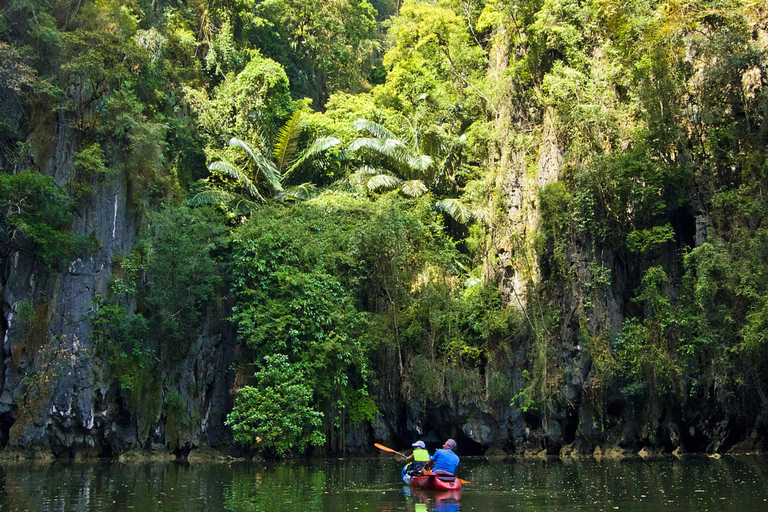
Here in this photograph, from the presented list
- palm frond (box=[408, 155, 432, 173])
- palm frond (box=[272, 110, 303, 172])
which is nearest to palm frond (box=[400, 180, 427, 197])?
palm frond (box=[408, 155, 432, 173])

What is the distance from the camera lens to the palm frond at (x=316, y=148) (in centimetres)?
2602

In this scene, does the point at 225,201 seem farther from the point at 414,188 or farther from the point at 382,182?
the point at 414,188

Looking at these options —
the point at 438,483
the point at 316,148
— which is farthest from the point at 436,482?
the point at 316,148

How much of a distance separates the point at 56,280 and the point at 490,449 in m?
14.3

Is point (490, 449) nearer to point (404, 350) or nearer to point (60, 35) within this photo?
point (404, 350)

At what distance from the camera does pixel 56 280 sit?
21578mm

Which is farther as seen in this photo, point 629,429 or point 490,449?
point 490,449

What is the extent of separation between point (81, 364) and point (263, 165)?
900cm

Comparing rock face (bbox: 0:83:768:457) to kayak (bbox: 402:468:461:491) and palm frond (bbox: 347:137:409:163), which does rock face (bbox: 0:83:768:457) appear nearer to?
palm frond (bbox: 347:137:409:163)

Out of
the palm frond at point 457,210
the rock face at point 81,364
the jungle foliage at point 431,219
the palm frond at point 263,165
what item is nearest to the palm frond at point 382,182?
the jungle foliage at point 431,219

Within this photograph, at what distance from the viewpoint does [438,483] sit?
13109 millimetres

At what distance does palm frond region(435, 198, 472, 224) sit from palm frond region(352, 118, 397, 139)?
3.50 m

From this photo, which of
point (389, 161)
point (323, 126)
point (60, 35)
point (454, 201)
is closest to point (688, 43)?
point (454, 201)

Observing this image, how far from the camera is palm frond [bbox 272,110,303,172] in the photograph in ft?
86.9
